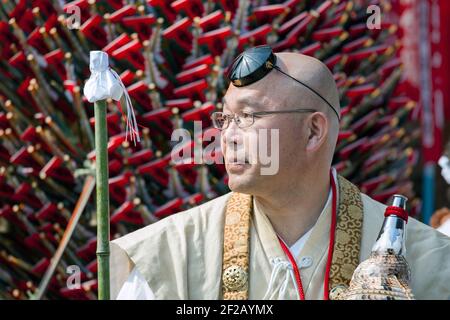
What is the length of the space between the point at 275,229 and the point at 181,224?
1.10 ft

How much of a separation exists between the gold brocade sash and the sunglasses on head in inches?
17.5

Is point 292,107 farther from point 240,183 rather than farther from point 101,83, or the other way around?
point 101,83

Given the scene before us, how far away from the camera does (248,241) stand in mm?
4047

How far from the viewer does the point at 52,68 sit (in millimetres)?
6180

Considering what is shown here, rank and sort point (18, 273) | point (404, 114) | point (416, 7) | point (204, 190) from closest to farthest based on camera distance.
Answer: point (204, 190), point (18, 273), point (404, 114), point (416, 7)

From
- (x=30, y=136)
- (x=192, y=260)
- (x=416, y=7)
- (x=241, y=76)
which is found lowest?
(x=416, y=7)

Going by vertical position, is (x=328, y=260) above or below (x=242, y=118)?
below

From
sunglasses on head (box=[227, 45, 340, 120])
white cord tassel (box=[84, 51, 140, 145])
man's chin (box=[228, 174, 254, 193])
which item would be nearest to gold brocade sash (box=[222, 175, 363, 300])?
man's chin (box=[228, 174, 254, 193])

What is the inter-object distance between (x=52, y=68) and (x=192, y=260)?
247 centimetres

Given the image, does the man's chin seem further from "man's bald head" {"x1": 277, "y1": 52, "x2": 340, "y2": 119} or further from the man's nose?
"man's bald head" {"x1": 277, "y1": 52, "x2": 340, "y2": 119}

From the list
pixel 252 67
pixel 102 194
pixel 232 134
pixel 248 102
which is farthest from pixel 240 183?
pixel 102 194

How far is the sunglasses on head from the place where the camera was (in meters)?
3.93
